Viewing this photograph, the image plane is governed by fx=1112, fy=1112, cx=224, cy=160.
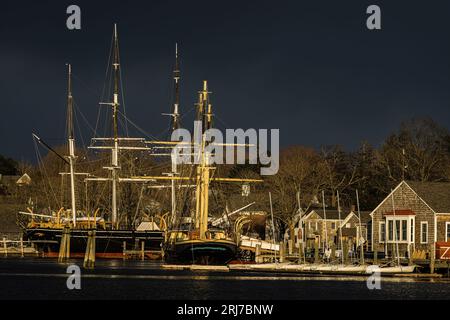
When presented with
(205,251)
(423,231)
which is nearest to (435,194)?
(423,231)

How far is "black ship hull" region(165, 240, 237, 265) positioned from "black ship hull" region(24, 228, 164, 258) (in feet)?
93.4

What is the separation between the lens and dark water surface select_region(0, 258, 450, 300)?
6931cm

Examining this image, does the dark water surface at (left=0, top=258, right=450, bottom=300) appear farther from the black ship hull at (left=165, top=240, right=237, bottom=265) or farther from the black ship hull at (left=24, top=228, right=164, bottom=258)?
the black ship hull at (left=24, top=228, right=164, bottom=258)

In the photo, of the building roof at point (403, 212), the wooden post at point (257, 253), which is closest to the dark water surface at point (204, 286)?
the wooden post at point (257, 253)

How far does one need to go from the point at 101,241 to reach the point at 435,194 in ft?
160

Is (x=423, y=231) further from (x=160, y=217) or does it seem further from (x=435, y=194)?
(x=160, y=217)

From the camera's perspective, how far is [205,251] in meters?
95.1

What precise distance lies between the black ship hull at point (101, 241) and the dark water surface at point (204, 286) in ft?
110

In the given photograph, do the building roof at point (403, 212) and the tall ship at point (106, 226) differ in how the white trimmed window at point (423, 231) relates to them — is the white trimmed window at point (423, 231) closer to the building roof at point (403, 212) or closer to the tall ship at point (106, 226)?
the building roof at point (403, 212)
